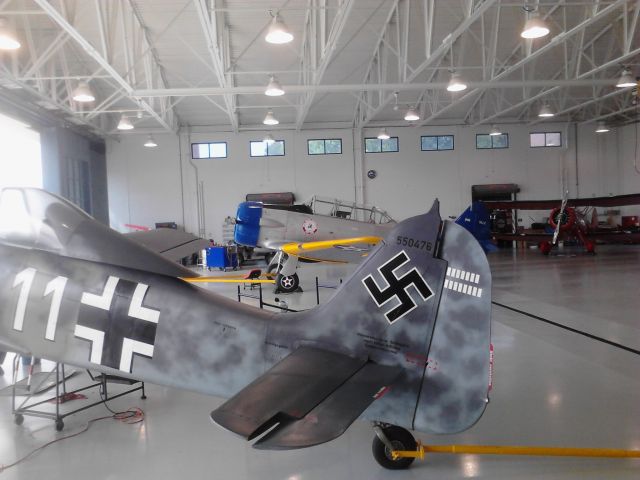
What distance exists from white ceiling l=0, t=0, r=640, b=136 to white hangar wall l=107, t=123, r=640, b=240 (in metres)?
1.04

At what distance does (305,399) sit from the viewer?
196 cm

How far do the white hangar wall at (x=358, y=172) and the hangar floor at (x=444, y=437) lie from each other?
51.5 feet

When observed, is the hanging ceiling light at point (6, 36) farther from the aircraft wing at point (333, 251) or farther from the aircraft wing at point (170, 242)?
the aircraft wing at point (333, 251)

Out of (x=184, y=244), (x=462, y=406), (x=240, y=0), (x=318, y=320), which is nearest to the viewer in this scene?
(x=462, y=406)

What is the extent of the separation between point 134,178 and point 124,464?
1940 centimetres

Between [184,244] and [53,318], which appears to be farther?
[184,244]

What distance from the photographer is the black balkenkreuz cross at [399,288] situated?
2656 mm

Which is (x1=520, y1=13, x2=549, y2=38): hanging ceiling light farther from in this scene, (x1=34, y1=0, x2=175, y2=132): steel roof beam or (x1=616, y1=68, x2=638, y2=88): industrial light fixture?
(x1=34, y1=0, x2=175, y2=132): steel roof beam

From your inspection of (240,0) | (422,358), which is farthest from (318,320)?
(240,0)

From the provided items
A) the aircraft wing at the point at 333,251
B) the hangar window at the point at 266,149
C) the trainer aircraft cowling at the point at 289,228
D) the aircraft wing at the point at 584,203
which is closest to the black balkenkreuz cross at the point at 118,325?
the aircraft wing at the point at 333,251

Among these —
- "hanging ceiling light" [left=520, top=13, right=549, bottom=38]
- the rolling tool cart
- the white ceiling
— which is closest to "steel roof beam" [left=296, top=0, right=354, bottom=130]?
the white ceiling

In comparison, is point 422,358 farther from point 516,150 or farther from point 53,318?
point 516,150

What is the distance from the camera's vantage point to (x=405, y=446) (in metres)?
3.06

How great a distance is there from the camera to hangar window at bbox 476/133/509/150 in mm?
22047
